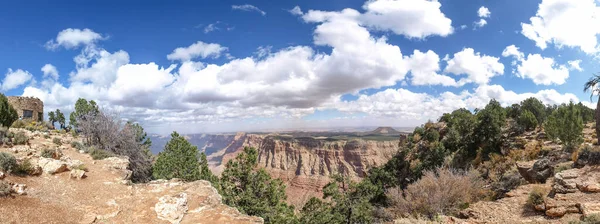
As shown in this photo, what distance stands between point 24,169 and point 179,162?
732 centimetres

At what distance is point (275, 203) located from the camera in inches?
722

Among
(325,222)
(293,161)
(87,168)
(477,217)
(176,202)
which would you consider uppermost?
(87,168)

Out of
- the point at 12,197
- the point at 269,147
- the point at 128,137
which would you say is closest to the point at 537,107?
the point at 128,137

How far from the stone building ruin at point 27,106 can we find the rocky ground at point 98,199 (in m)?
24.2

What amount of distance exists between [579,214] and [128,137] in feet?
87.7

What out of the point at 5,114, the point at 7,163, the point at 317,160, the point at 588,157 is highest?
the point at 5,114

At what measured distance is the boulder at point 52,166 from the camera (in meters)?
12.6

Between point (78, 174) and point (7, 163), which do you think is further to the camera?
point (78, 174)

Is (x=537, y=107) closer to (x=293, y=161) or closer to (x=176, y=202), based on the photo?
(x=176, y=202)

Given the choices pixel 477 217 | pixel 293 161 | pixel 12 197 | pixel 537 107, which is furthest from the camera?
pixel 293 161

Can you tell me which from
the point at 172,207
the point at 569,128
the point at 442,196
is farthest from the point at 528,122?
the point at 172,207

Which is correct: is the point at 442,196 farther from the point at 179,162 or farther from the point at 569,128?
the point at 179,162

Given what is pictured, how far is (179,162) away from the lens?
17.8 m

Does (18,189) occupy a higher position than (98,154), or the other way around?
(98,154)
